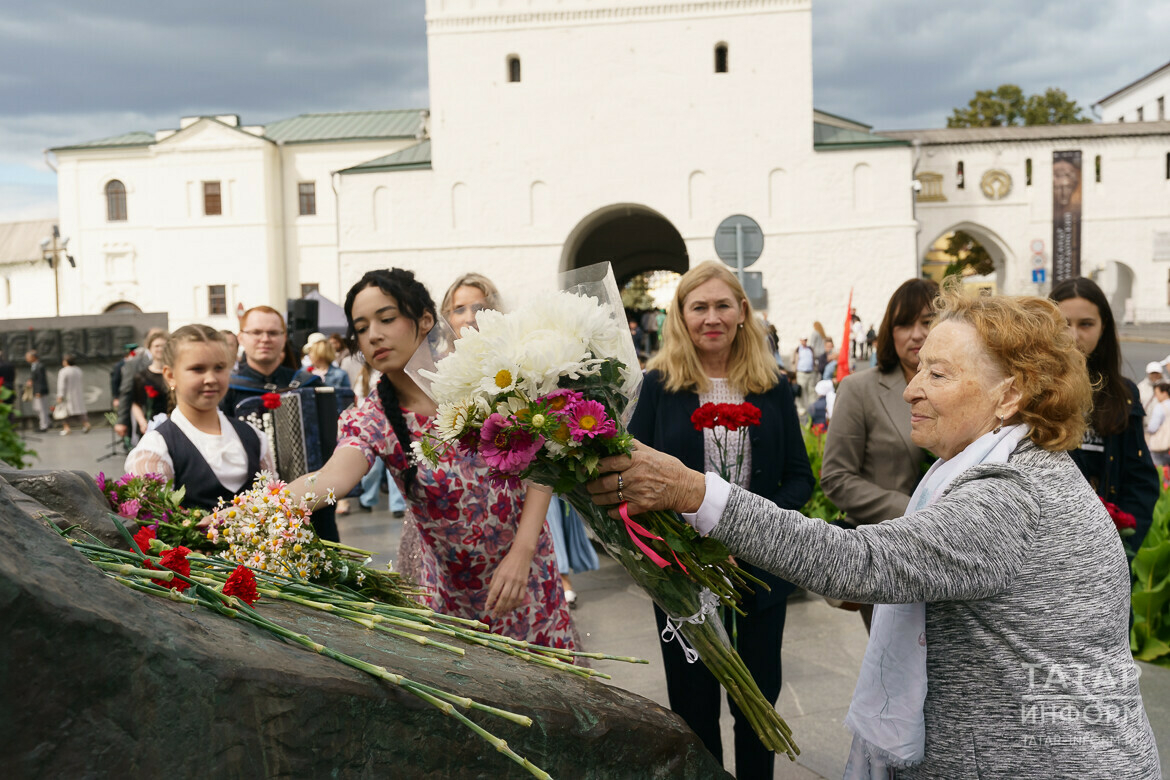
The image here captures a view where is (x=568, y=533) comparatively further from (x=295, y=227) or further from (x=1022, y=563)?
(x=295, y=227)

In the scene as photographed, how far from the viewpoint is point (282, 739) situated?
4.34 ft

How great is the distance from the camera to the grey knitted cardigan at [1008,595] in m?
1.62

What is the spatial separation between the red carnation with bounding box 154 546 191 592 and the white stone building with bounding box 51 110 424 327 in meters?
36.3

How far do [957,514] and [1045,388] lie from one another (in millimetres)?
349

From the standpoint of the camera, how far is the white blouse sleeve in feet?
10.1

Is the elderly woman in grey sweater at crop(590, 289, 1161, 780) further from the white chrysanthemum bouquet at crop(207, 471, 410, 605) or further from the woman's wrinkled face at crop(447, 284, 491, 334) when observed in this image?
the woman's wrinkled face at crop(447, 284, 491, 334)

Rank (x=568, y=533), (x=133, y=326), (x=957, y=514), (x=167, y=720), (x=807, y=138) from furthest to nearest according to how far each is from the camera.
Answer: (x=807, y=138) → (x=133, y=326) → (x=568, y=533) → (x=957, y=514) → (x=167, y=720)

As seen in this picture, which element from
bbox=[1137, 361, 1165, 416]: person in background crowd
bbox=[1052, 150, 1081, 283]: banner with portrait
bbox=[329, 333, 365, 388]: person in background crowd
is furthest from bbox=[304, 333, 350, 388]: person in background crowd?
bbox=[1052, 150, 1081, 283]: banner with portrait

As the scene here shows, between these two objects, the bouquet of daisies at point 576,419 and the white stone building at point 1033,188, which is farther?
the white stone building at point 1033,188

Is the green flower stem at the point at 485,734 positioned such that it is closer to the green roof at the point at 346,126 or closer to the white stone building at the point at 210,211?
the white stone building at the point at 210,211

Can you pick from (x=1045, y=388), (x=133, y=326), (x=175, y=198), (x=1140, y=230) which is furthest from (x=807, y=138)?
(x=1045, y=388)

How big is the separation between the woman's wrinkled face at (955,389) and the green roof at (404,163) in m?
28.3

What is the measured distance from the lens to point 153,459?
3.10m

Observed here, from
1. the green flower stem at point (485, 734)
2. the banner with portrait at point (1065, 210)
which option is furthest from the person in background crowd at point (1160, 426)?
the banner with portrait at point (1065, 210)
